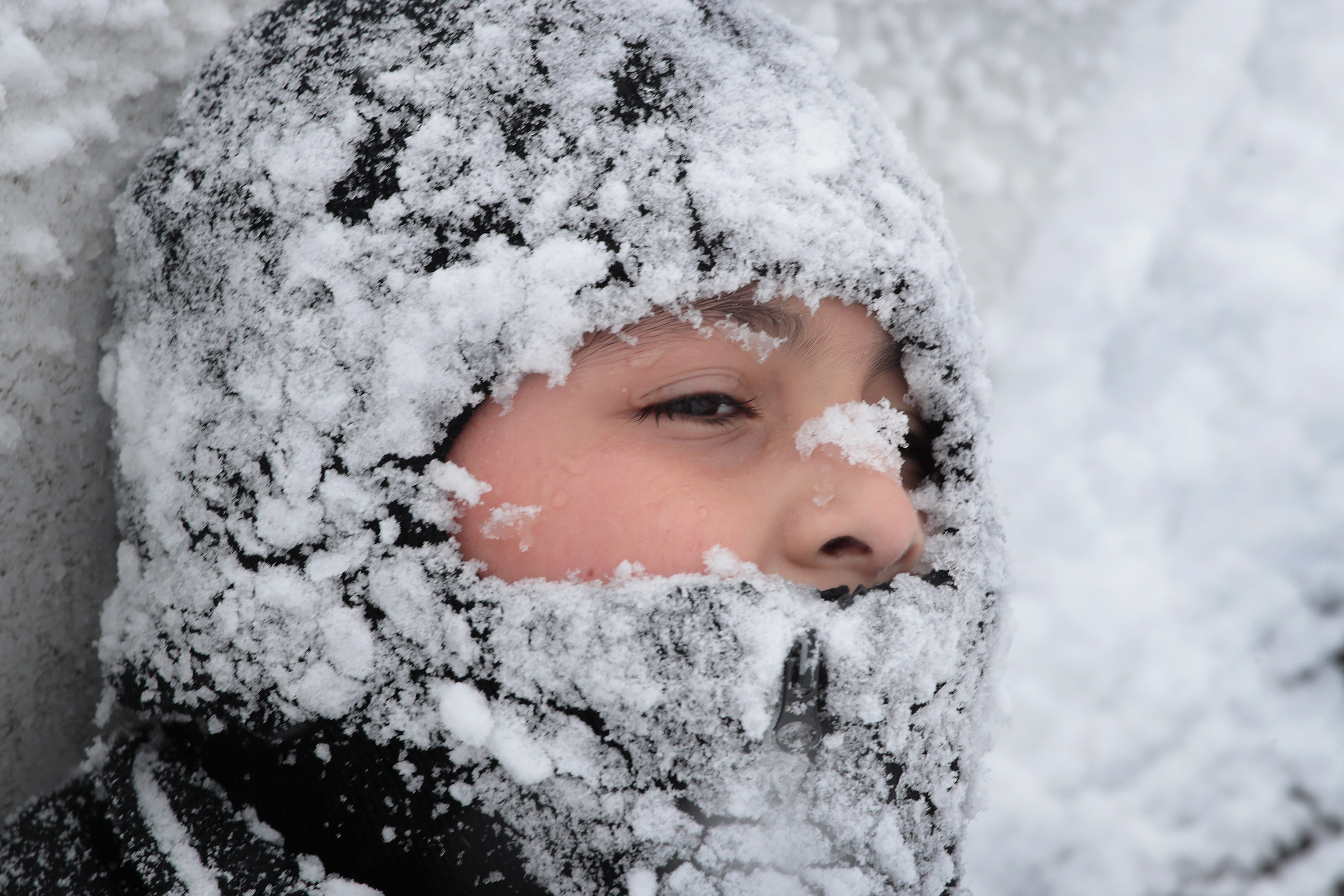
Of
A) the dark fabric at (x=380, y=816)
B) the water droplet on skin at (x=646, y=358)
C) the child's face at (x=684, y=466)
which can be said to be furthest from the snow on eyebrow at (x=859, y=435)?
the dark fabric at (x=380, y=816)

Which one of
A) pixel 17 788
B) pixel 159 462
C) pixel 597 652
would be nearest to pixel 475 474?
pixel 597 652

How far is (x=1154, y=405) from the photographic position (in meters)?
1.61

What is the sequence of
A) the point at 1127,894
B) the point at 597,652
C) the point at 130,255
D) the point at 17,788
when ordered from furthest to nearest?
the point at 1127,894 < the point at 17,788 < the point at 130,255 < the point at 597,652

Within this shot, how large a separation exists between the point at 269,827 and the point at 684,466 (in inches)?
16.5

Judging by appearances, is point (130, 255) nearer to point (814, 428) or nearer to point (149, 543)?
point (149, 543)

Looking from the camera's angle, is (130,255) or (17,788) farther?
(17,788)

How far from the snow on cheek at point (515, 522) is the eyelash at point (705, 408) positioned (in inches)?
4.2

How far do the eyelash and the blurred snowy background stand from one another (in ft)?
1.16

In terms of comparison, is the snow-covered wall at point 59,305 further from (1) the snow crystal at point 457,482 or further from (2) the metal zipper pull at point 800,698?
(2) the metal zipper pull at point 800,698

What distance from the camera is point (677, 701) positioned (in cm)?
67

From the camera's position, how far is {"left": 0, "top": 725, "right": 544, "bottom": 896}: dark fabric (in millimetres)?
680

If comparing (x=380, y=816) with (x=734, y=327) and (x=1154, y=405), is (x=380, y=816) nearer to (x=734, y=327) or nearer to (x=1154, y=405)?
(x=734, y=327)

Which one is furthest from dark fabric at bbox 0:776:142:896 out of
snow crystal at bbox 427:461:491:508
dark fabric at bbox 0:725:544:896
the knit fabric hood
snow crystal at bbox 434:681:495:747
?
snow crystal at bbox 427:461:491:508

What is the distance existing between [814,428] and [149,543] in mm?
525
